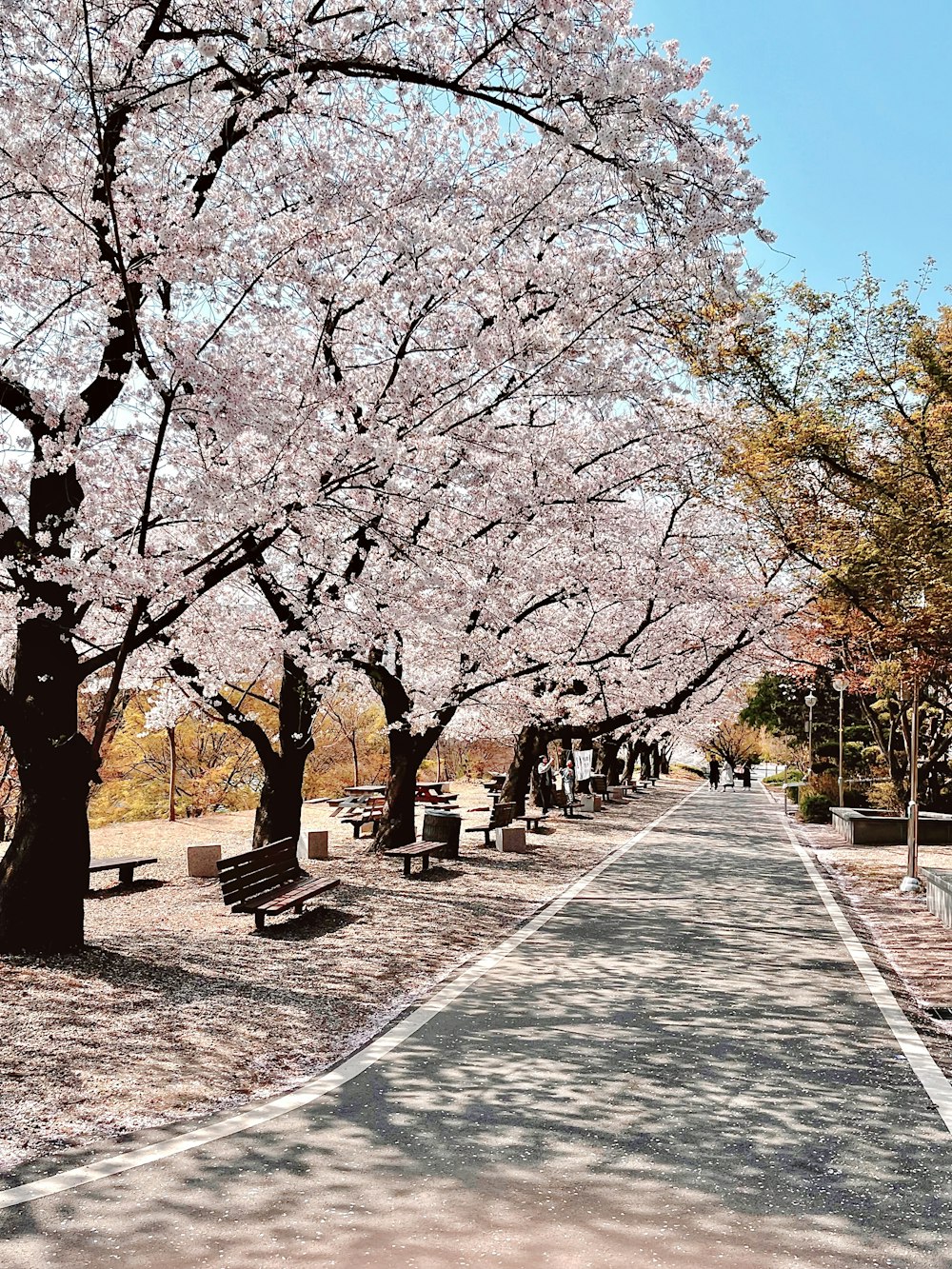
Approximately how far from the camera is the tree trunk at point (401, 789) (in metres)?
18.4

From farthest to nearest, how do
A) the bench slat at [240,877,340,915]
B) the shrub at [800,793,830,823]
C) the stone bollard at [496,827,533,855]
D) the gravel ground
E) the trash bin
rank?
the shrub at [800,793,830,823]
the stone bollard at [496,827,533,855]
the trash bin
the bench slat at [240,877,340,915]
the gravel ground

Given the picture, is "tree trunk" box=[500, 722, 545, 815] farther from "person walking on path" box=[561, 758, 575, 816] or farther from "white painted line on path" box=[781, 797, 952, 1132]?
"white painted line on path" box=[781, 797, 952, 1132]

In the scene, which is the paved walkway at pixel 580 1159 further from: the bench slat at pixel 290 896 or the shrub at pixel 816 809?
A: the shrub at pixel 816 809

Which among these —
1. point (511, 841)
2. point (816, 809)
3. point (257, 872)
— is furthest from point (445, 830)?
point (816, 809)

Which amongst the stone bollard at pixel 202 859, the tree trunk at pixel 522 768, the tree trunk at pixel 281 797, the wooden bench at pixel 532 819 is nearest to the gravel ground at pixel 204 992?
the stone bollard at pixel 202 859

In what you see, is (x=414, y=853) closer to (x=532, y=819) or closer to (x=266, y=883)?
(x=266, y=883)

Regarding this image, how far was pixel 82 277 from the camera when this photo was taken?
964cm

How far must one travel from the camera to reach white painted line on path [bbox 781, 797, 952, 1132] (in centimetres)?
639

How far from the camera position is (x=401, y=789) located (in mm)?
18531

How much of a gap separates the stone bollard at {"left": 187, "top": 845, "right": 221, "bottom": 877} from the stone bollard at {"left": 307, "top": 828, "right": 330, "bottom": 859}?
1.84 meters

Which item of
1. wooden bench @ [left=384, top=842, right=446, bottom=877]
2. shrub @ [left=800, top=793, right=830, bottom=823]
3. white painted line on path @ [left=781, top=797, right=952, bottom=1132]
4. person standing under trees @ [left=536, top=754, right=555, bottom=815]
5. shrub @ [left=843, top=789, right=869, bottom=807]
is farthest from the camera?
person standing under trees @ [left=536, top=754, right=555, bottom=815]

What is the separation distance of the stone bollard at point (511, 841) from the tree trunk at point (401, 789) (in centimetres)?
280

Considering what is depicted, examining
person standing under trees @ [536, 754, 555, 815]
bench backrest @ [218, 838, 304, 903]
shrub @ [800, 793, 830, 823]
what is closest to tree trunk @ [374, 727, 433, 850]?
bench backrest @ [218, 838, 304, 903]

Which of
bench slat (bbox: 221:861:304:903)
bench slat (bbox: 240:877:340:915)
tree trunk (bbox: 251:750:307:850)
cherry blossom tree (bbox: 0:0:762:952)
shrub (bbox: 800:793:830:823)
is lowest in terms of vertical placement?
shrub (bbox: 800:793:830:823)
